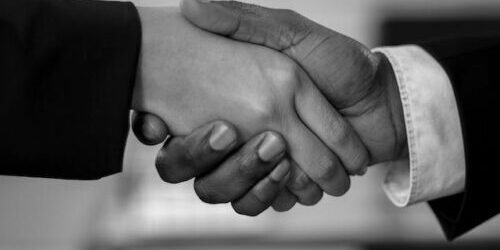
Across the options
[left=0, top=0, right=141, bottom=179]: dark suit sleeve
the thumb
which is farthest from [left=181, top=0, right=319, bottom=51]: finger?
[left=0, top=0, right=141, bottom=179]: dark suit sleeve

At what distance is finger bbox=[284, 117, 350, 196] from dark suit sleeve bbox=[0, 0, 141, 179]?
30 centimetres

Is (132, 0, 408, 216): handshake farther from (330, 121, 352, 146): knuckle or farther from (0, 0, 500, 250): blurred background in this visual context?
(0, 0, 500, 250): blurred background

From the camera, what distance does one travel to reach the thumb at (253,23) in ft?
4.45

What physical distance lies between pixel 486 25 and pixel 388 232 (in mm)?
933

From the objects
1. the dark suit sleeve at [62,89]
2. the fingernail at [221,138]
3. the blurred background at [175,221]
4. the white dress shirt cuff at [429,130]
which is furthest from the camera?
the blurred background at [175,221]

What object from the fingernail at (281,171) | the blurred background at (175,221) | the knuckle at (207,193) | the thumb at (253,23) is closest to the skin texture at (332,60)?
the thumb at (253,23)

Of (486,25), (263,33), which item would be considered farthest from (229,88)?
(486,25)

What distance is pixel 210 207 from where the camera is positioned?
2.52 metres

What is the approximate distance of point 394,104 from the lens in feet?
5.03

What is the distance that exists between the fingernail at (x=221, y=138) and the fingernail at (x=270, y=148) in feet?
0.18

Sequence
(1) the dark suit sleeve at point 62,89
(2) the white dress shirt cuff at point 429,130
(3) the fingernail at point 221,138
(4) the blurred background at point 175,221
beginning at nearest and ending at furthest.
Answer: (1) the dark suit sleeve at point 62,89 → (3) the fingernail at point 221,138 → (2) the white dress shirt cuff at point 429,130 → (4) the blurred background at point 175,221

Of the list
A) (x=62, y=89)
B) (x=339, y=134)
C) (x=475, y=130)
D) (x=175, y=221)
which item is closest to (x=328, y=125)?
(x=339, y=134)

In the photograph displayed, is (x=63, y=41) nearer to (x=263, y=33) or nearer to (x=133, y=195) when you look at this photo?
(x=263, y=33)

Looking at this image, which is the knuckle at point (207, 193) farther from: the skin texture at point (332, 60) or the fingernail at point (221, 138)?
the skin texture at point (332, 60)
